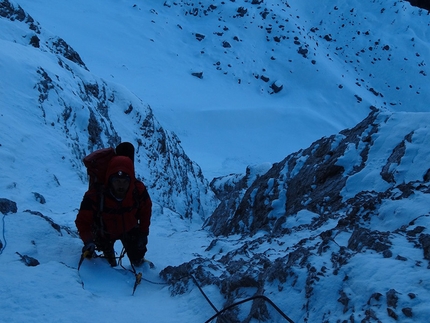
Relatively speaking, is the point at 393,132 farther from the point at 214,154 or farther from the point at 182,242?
the point at 214,154

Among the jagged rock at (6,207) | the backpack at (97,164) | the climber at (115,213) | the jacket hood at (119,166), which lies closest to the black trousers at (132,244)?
the climber at (115,213)

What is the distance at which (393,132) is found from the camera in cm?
644

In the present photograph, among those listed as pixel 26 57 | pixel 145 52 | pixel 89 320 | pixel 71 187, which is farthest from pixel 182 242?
pixel 145 52

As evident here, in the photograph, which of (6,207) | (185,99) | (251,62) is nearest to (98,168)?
(6,207)

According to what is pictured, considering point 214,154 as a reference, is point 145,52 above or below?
above

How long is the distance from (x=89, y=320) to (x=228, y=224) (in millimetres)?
6111

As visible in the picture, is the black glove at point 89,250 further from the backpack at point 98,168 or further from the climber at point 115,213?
the backpack at point 98,168

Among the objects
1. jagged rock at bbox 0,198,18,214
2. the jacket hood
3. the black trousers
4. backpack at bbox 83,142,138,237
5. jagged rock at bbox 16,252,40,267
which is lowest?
jagged rock at bbox 0,198,18,214

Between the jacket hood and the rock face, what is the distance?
1233 millimetres

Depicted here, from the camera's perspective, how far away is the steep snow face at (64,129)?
868cm

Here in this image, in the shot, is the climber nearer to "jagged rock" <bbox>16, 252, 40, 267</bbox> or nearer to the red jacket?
the red jacket

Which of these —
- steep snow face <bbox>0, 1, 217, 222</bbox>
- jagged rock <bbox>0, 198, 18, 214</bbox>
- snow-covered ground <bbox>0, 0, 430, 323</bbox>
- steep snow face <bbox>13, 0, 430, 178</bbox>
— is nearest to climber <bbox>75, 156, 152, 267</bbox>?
snow-covered ground <bbox>0, 0, 430, 323</bbox>

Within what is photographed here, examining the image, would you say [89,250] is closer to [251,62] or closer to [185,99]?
[185,99]

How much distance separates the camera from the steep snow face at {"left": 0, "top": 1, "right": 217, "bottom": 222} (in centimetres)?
868
